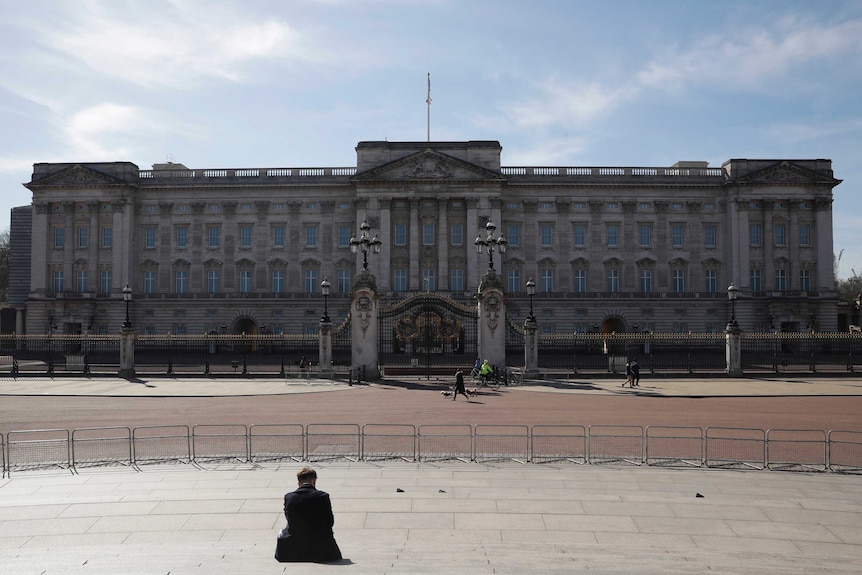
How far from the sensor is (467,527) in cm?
1080

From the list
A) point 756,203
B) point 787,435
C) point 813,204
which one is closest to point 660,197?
point 756,203

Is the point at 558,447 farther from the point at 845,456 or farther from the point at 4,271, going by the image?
the point at 4,271

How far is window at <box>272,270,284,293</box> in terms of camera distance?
232 feet

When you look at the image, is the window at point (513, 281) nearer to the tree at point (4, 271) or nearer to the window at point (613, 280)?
the window at point (613, 280)

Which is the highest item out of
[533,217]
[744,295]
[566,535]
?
[533,217]


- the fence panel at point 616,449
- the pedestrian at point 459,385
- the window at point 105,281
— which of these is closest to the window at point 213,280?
the window at point 105,281

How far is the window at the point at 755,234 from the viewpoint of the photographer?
6975cm

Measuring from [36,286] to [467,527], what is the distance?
7314 cm

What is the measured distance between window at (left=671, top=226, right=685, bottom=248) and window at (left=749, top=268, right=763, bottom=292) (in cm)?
760

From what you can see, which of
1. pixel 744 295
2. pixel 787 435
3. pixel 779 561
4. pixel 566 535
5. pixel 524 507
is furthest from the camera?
pixel 744 295

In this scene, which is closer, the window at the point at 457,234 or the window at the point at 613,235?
the window at the point at 457,234

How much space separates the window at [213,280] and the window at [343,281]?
41.4ft

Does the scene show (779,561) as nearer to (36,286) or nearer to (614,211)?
(614,211)

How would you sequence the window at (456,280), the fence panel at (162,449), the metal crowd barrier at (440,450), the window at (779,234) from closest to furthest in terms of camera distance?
the metal crowd barrier at (440,450)
the fence panel at (162,449)
the window at (456,280)
the window at (779,234)
